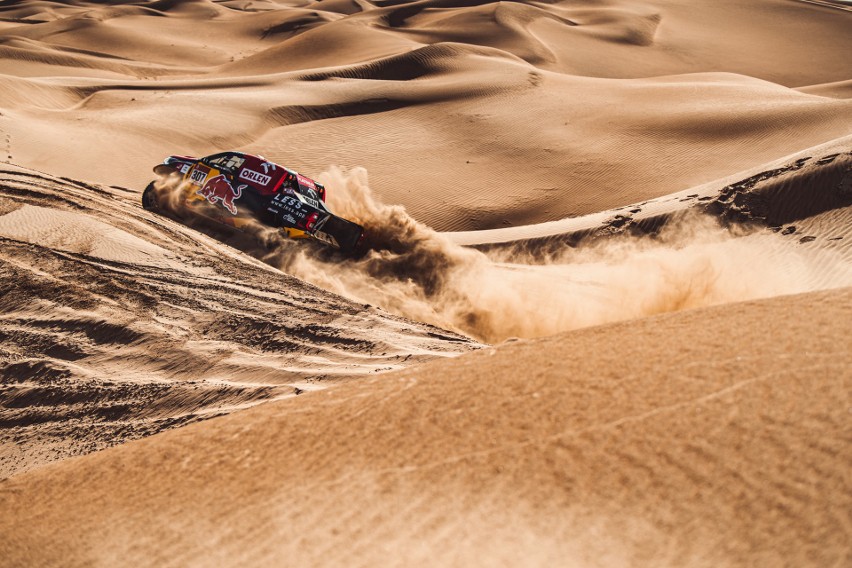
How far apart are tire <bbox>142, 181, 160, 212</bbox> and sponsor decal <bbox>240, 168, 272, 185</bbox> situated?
63.4 inches

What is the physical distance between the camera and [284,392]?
19.0ft

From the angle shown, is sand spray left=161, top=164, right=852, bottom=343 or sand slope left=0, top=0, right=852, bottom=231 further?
sand slope left=0, top=0, right=852, bottom=231

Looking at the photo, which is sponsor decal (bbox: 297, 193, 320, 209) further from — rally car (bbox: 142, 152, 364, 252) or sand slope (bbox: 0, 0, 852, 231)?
sand slope (bbox: 0, 0, 852, 231)

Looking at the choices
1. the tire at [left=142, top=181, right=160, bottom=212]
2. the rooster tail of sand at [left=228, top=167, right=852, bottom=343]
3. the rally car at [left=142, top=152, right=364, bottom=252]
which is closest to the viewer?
the rooster tail of sand at [left=228, top=167, right=852, bottom=343]

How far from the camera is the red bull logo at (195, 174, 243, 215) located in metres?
10.8

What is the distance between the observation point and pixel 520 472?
3855mm

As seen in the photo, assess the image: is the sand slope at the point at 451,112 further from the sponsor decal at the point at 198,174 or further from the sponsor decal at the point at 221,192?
the sponsor decal at the point at 221,192

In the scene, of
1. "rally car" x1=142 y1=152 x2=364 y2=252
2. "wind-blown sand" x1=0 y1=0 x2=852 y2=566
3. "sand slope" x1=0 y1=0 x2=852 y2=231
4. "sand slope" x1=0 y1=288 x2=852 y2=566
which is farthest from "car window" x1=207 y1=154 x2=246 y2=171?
"sand slope" x1=0 y1=288 x2=852 y2=566

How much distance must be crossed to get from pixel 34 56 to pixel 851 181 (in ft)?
114

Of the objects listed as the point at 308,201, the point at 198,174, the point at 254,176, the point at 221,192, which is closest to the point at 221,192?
the point at 221,192

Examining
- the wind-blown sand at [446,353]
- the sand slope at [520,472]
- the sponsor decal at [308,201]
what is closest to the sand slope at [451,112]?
the wind-blown sand at [446,353]

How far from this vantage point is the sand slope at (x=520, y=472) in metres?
3.42

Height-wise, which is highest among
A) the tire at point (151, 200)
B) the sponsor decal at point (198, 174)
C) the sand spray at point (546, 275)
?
the sponsor decal at point (198, 174)

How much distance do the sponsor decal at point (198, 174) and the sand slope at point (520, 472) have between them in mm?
6972
